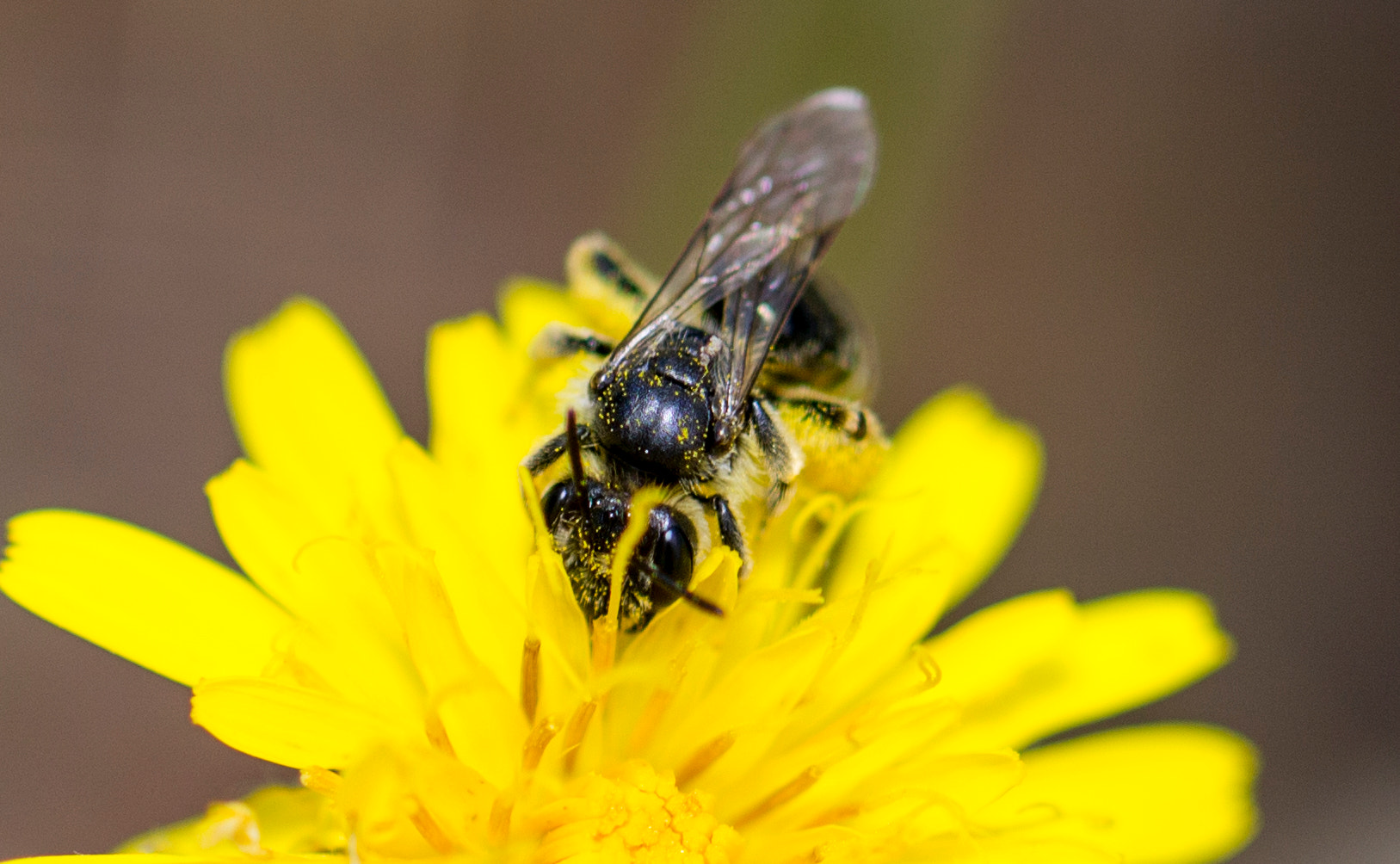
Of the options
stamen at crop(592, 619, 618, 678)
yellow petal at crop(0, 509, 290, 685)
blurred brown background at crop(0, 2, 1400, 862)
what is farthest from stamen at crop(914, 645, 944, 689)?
blurred brown background at crop(0, 2, 1400, 862)

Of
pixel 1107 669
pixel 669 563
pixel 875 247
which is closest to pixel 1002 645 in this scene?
pixel 1107 669

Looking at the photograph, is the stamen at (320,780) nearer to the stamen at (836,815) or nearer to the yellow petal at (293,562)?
the yellow petal at (293,562)

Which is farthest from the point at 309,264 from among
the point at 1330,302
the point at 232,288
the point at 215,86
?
the point at 1330,302

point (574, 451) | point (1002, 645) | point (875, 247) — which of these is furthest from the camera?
point (875, 247)

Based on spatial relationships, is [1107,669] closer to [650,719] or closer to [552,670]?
[650,719]

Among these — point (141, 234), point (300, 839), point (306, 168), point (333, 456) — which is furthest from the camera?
point (306, 168)

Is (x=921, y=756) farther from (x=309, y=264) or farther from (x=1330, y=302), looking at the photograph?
(x=1330, y=302)
